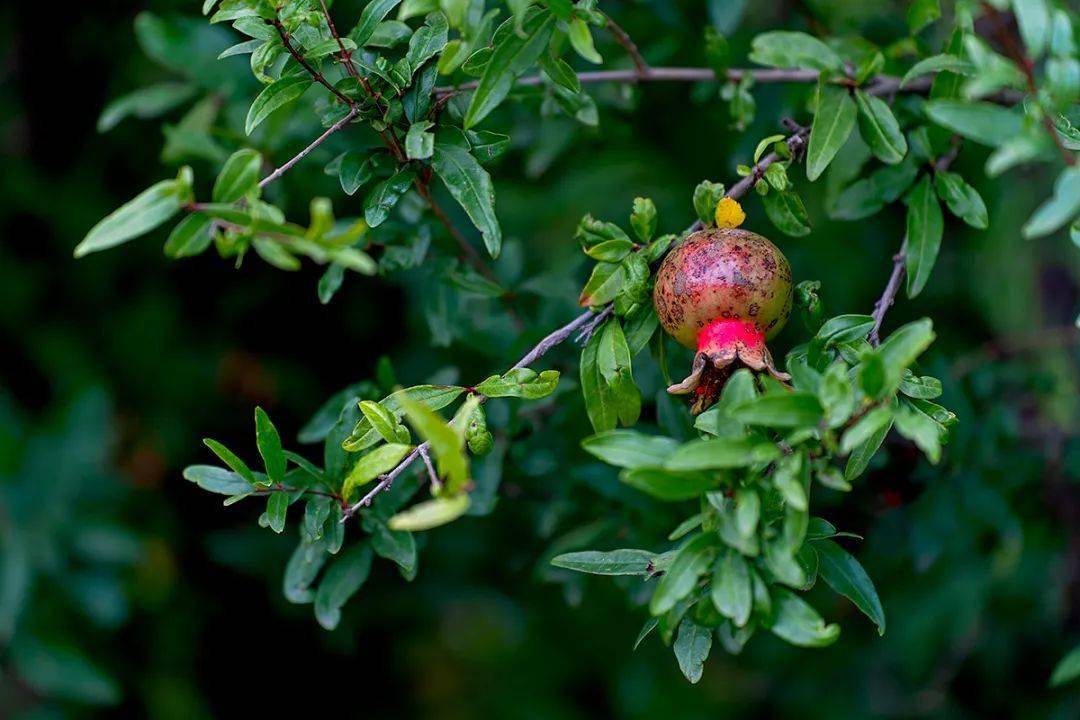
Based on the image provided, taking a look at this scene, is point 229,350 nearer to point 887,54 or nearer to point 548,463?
point 548,463

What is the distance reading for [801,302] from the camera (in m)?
1.17

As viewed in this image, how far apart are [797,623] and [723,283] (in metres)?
0.32

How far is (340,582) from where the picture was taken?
133cm

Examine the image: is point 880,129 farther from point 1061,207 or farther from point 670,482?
point 670,482

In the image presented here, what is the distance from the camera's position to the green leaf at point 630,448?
3.08 feet

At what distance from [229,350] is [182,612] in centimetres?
61

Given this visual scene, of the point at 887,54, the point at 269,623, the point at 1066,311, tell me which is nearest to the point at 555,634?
the point at 269,623

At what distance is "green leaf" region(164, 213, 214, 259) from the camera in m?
0.89

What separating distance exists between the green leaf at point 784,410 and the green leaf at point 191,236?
46cm

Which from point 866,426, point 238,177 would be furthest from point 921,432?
point 238,177

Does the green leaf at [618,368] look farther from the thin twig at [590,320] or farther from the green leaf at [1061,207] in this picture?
the green leaf at [1061,207]

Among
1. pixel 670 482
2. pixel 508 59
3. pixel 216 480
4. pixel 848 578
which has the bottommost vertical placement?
pixel 848 578

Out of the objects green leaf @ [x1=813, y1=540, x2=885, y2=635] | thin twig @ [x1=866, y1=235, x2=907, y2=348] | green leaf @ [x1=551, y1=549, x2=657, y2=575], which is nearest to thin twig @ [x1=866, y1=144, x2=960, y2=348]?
thin twig @ [x1=866, y1=235, x2=907, y2=348]

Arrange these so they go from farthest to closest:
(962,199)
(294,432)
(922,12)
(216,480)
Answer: (294,432)
(922,12)
(962,199)
(216,480)
